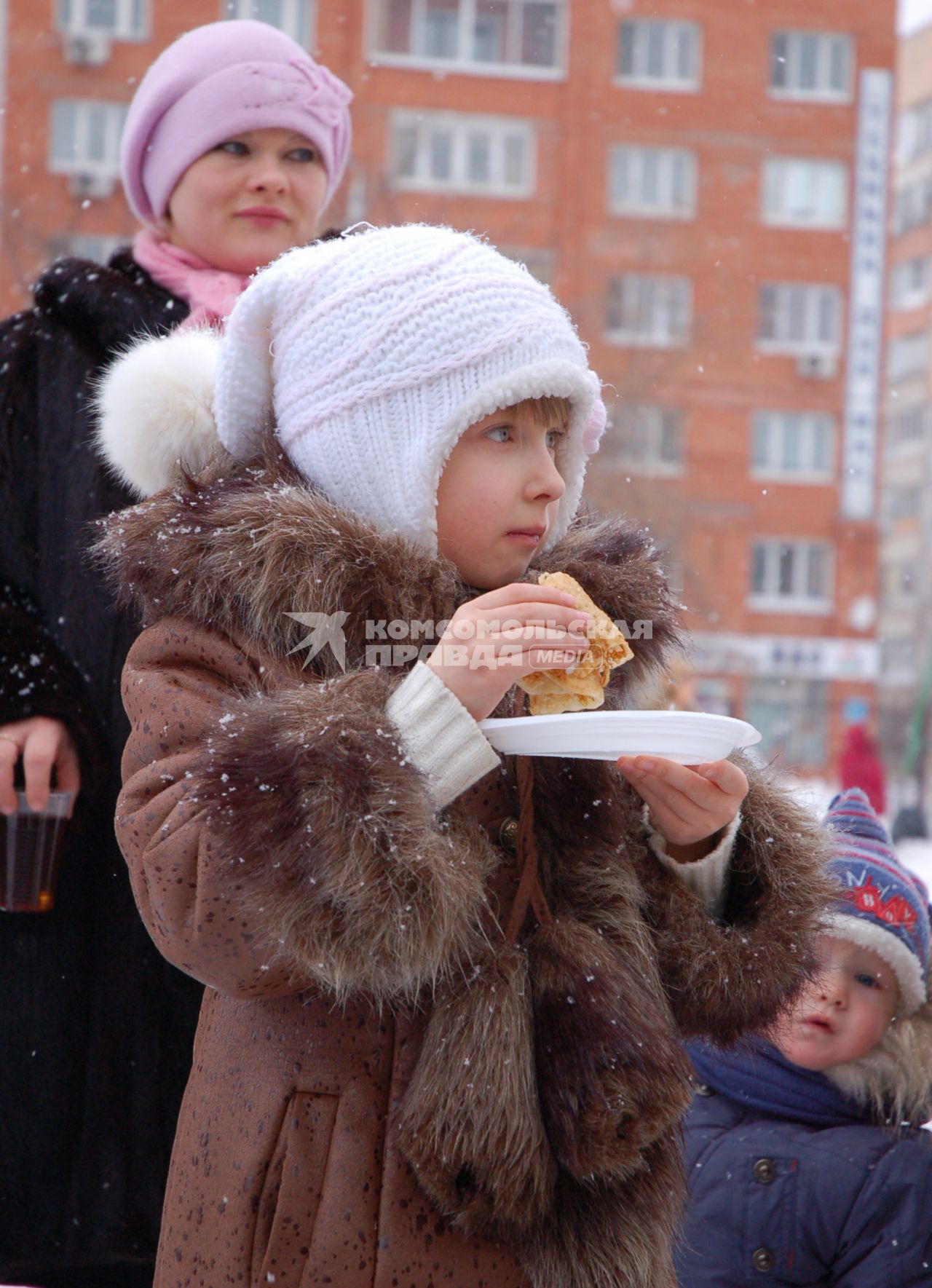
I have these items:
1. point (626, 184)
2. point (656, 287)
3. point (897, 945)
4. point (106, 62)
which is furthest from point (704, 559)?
point (897, 945)

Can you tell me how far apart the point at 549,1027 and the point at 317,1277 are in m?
0.35

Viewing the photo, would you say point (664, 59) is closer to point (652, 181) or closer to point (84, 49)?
point (652, 181)

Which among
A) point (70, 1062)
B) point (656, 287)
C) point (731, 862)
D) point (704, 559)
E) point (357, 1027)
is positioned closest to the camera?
point (357, 1027)

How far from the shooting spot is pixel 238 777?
140cm

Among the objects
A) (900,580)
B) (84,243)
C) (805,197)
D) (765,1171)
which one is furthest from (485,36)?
(765,1171)

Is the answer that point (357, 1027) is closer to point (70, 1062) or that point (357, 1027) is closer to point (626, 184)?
point (70, 1062)

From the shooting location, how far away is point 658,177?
21.5 meters

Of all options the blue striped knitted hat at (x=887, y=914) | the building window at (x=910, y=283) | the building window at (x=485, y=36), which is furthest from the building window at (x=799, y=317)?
the blue striped knitted hat at (x=887, y=914)

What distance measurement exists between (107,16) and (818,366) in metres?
12.3

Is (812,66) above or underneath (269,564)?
above

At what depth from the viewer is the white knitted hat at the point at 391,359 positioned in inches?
64.4

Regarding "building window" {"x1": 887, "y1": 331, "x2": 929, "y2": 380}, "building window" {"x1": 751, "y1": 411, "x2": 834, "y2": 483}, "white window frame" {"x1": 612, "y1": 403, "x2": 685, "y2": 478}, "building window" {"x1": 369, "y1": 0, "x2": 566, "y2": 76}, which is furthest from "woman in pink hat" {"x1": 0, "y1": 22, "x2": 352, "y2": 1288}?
"building window" {"x1": 887, "y1": 331, "x2": 929, "y2": 380}

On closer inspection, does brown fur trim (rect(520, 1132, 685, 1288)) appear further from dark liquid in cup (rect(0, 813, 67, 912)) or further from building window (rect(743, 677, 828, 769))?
building window (rect(743, 677, 828, 769))

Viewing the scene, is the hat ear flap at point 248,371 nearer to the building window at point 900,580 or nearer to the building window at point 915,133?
the building window at point 900,580
